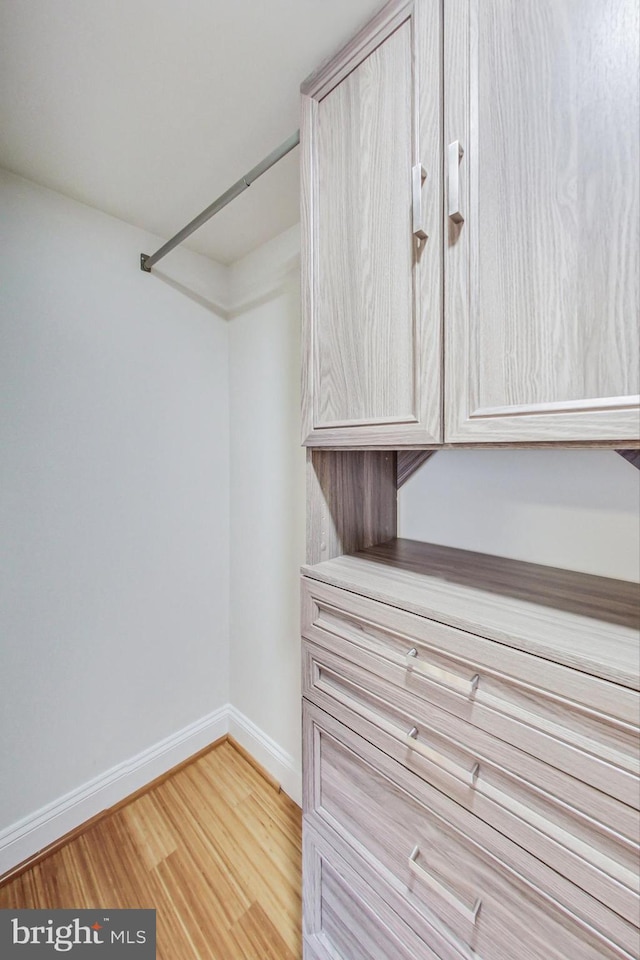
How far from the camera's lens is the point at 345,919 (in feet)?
2.94

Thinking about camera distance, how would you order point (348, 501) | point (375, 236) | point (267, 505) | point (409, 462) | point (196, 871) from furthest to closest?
point (267, 505)
point (196, 871)
point (409, 462)
point (348, 501)
point (375, 236)

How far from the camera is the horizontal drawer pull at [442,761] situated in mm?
636

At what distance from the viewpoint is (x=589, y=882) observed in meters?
0.51

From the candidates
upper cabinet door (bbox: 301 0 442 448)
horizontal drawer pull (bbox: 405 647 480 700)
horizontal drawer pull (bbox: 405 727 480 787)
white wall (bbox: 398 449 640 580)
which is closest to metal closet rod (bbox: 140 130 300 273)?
upper cabinet door (bbox: 301 0 442 448)

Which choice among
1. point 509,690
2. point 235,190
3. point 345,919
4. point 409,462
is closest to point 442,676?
point 509,690

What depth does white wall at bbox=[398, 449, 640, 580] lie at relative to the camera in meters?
0.79

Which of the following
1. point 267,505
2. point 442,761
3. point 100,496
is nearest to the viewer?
point 442,761

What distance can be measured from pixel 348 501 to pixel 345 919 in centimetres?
100

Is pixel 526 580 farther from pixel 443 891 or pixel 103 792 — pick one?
pixel 103 792

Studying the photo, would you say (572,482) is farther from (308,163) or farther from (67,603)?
(67,603)

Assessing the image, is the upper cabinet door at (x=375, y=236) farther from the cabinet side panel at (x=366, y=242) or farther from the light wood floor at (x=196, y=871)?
the light wood floor at (x=196, y=871)

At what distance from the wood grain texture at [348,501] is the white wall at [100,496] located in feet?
3.25

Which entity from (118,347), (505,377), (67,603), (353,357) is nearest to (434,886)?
(505,377)

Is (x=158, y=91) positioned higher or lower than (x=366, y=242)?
higher
